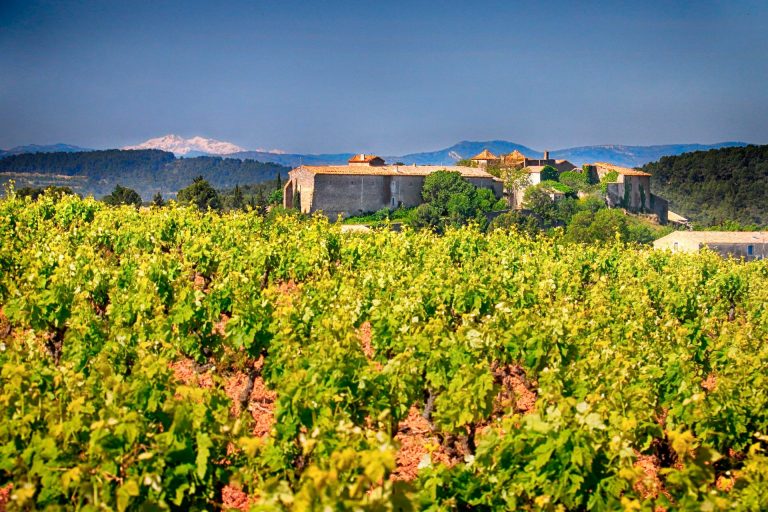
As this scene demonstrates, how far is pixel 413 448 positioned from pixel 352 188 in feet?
213

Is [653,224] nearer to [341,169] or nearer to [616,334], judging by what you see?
[341,169]

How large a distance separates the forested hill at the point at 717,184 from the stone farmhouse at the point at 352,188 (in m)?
48.8

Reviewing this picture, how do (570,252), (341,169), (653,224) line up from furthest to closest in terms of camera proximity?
(653,224) → (341,169) → (570,252)

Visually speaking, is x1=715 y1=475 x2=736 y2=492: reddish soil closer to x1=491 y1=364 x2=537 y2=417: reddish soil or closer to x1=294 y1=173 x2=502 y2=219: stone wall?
x1=491 y1=364 x2=537 y2=417: reddish soil

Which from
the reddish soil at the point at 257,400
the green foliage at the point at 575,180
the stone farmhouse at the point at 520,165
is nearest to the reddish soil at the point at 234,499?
the reddish soil at the point at 257,400

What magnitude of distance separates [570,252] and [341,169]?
53.9 meters

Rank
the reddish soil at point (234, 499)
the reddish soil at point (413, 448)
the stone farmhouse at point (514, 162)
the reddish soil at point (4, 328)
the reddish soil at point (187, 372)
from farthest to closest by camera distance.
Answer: the stone farmhouse at point (514, 162), the reddish soil at point (4, 328), the reddish soil at point (187, 372), the reddish soil at point (413, 448), the reddish soil at point (234, 499)

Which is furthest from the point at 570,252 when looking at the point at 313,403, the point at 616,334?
the point at 313,403

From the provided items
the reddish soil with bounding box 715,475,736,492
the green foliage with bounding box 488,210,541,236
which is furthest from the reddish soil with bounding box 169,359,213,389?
the green foliage with bounding box 488,210,541,236

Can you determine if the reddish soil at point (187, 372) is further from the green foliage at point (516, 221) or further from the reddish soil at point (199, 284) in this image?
the green foliage at point (516, 221)

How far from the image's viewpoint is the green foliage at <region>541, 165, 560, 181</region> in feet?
294

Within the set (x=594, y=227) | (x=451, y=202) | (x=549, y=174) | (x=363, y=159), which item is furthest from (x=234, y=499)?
(x=363, y=159)

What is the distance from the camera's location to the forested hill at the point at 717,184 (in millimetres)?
111375

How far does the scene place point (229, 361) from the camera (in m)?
11.5
